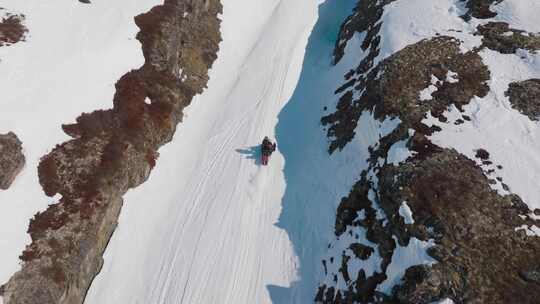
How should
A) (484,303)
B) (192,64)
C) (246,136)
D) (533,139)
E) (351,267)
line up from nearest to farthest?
(484,303) < (351,267) < (533,139) < (246,136) < (192,64)

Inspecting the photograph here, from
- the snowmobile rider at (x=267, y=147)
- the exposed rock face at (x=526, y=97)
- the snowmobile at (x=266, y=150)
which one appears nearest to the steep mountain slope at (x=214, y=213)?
the snowmobile at (x=266, y=150)

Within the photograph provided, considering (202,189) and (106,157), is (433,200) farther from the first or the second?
(106,157)

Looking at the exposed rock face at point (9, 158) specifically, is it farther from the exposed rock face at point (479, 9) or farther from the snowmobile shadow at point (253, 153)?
the exposed rock face at point (479, 9)

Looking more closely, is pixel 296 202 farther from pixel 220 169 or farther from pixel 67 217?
pixel 67 217

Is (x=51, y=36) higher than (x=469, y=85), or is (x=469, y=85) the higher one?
(x=51, y=36)

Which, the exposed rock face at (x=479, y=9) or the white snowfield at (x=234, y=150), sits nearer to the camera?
the white snowfield at (x=234, y=150)

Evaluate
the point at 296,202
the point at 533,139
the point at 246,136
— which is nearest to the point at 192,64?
the point at 246,136
